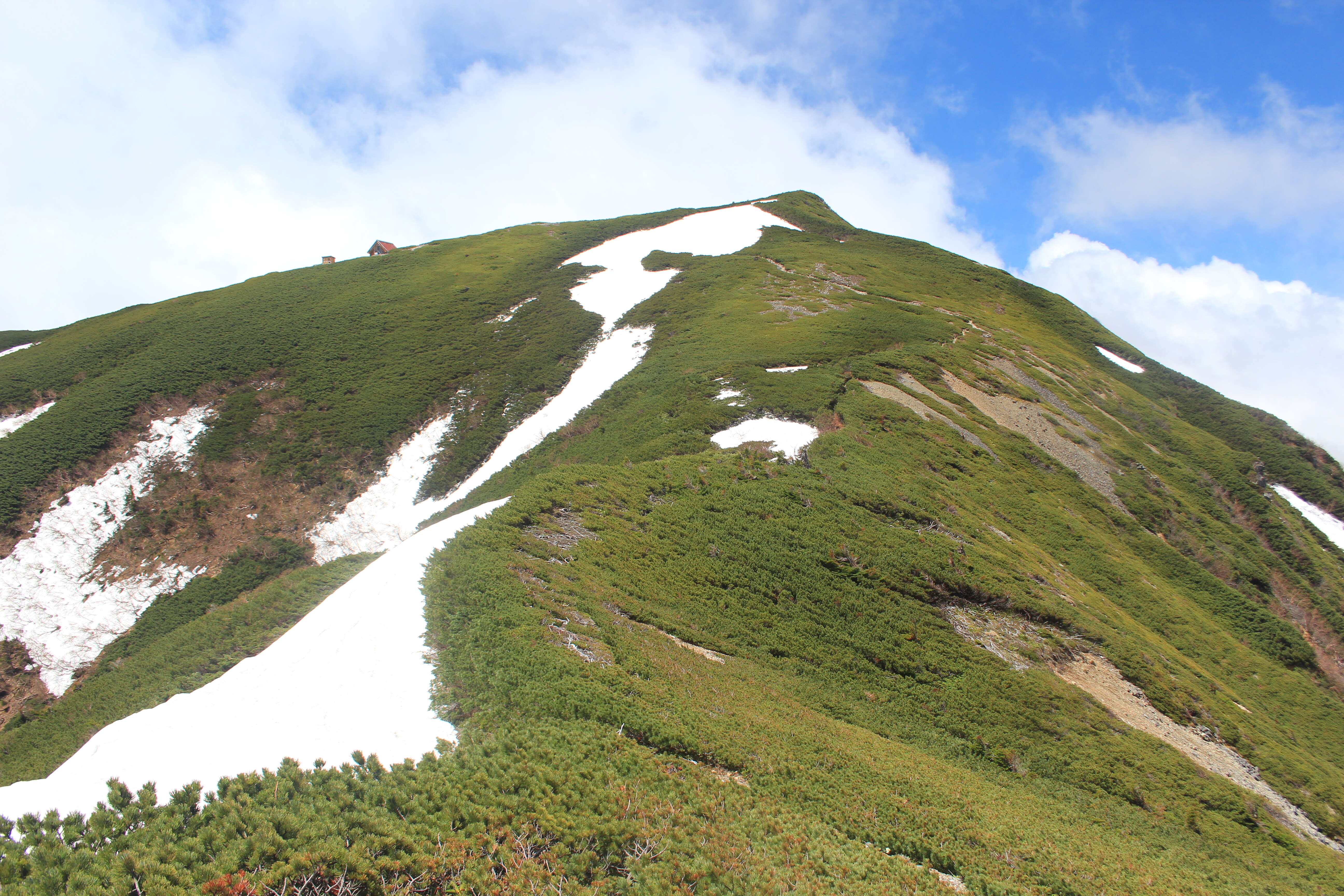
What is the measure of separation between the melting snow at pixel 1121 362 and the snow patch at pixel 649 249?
32657 mm

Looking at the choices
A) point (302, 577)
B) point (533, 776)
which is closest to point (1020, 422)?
point (533, 776)

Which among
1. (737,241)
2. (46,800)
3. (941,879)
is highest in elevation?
(737,241)

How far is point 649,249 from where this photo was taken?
62.5 meters

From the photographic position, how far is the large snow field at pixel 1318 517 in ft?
112

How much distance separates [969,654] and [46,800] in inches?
805

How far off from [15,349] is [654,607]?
5688 cm

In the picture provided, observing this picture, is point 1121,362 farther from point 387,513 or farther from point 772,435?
point 387,513

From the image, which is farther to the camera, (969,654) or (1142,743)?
(969,654)

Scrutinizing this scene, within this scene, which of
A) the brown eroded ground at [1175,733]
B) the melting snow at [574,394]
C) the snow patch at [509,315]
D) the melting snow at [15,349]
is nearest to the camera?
the brown eroded ground at [1175,733]

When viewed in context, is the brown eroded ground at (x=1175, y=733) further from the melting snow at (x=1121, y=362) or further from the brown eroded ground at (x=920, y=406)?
the melting snow at (x=1121, y=362)

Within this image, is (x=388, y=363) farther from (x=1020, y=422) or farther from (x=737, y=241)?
(x=1020, y=422)

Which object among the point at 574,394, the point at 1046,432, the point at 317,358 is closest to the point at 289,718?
the point at 574,394

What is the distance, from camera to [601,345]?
152 feet

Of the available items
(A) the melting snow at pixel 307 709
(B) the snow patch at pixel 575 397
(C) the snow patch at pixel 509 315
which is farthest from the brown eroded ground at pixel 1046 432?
(C) the snow patch at pixel 509 315
